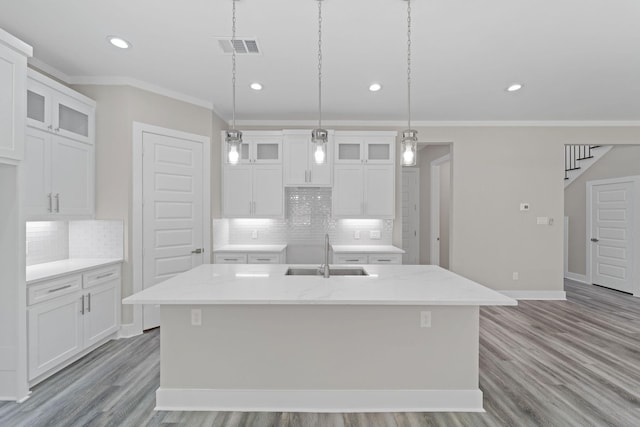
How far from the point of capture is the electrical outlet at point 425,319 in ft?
7.04

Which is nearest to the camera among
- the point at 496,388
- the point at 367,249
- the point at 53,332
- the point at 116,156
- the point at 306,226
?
the point at 496,388

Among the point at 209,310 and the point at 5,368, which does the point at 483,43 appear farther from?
the point at 5,368

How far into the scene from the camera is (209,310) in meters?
2.15

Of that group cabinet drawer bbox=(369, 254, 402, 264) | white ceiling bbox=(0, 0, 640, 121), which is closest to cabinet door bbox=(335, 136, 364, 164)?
white ceiling bbox=(0, 0, 640, 121)

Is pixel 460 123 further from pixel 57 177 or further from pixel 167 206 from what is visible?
pixel 57 177

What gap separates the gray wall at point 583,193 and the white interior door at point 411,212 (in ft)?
10.7

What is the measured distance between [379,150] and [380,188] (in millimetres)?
566

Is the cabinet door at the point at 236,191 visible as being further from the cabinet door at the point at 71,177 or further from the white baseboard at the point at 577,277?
the white baseboard at the point at 577,277

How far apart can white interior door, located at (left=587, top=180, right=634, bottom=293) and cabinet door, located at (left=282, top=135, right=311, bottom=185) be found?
569 centimetres

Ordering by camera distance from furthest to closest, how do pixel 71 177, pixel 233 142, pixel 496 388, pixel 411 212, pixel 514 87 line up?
pixel 411 212, pixel 514 87, pixel 71 177, pixel 496 388, pixel 233 142

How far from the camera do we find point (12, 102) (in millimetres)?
2219

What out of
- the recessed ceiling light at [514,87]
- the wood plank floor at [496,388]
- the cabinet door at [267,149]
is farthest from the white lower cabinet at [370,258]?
the recessed ceiling light at [514,87]

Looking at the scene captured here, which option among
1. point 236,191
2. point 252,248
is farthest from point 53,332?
point 236,191

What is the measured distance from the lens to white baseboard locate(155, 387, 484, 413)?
84.2 inches
